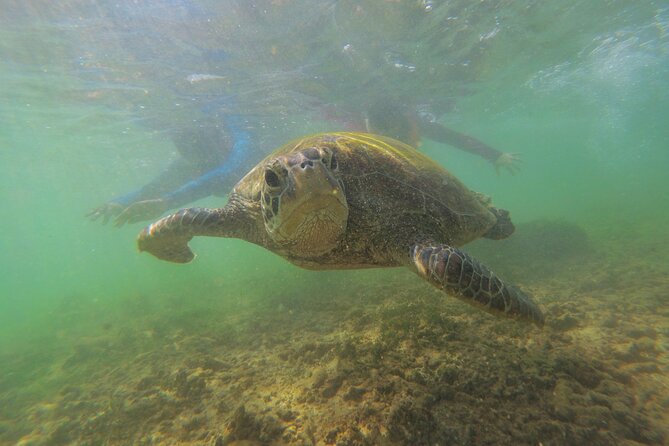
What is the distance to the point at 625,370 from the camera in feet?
10.4

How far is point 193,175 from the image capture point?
1848 centimetres

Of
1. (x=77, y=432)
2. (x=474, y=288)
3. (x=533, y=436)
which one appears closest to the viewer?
(x=533, y=436)

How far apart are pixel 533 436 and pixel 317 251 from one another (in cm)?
217

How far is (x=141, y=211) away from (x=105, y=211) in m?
2.91

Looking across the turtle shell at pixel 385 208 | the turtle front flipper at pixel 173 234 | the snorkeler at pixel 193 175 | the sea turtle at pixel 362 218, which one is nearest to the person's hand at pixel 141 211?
the snorkeler at pixel 193 175

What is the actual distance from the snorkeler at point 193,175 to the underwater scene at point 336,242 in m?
0.14

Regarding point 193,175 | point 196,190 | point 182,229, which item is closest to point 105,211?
point 196,190

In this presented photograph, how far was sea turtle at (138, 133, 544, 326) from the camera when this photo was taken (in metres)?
2.49

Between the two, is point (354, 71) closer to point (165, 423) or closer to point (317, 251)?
point (317, 251)

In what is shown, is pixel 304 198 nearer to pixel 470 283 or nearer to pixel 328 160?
pixel 328 160

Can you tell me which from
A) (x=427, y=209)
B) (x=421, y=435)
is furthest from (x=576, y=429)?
(x=427, y=209)

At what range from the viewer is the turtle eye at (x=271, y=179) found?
97.7 inches

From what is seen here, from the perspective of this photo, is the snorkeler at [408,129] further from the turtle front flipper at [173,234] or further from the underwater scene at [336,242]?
the turtle front flipper at [173,234]

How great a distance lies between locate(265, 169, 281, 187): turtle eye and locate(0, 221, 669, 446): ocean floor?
1890 millimetres
